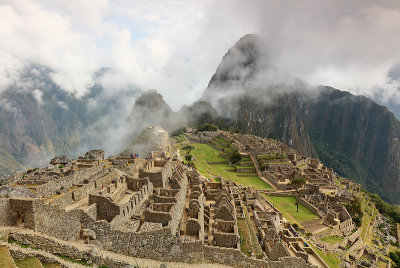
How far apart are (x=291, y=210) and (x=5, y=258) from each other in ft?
135

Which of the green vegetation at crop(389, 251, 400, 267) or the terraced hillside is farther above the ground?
the terraced hillside

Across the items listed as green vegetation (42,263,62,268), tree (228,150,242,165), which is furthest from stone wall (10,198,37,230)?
tree (228,150,242,165)

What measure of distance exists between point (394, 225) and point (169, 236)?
69.7 m

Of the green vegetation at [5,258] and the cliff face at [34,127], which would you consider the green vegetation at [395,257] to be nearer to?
the green vegetation at [5,258]

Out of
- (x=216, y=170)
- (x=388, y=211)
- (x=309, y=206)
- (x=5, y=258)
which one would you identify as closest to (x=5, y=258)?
(x=5, y=258)

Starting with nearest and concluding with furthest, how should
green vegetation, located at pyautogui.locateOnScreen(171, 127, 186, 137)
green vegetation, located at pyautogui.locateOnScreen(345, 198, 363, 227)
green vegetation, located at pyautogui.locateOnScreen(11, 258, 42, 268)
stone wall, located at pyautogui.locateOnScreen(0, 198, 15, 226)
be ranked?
1. green vegetation, located at pyautogui.locateOnScreen(11, 258, 42, 268)
2. stone wall, located at pyautogui.locateOnScreen(0, 198, 15, 226)
3. green vegetation, located at pyautogui.locateOnScreen(345, 198, 363, 227)
4. green vegetation, located at pyautogui.locateOnScreen(171, 127, 186, 137)

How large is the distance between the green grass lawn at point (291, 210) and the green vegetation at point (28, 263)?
1349 inches

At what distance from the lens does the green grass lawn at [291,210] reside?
1544 inches

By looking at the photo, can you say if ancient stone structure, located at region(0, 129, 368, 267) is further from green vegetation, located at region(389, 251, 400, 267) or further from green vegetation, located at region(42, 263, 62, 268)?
green vegetation, located at region(389, 251, 400, 267)

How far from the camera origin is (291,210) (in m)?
42.8

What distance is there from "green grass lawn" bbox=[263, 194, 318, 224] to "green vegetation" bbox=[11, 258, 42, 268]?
112ft

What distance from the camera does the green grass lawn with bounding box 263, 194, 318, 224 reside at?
3922cm

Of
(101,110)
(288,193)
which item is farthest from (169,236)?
(101,110)

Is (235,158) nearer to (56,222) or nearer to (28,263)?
(56,222)
